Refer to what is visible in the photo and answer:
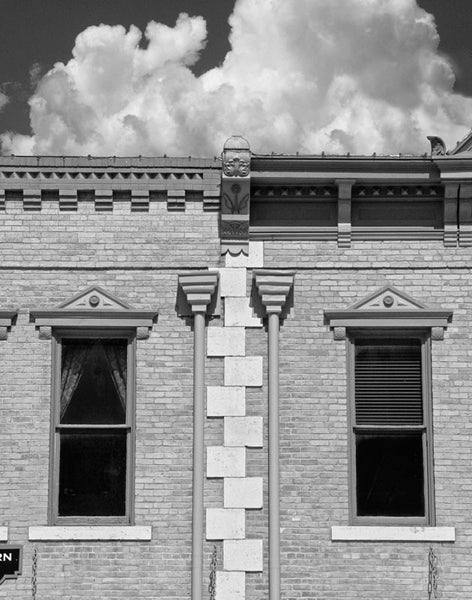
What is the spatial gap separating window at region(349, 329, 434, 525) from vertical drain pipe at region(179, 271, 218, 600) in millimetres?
1722

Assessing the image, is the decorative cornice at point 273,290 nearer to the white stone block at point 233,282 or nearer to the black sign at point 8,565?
the white stone block at point 233,282

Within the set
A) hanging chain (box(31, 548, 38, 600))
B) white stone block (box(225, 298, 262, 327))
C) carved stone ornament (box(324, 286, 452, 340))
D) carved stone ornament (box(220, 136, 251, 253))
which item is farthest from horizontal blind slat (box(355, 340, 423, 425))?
hanging chain (box(31, 548, 38, 600))

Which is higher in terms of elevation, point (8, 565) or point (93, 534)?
point (93, 534)

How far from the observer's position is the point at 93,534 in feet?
39.9

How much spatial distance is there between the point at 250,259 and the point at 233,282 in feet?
Answer: 1.16

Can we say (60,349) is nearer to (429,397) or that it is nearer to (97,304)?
(97,304)

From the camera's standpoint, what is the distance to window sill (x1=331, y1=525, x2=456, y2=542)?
12.2 m

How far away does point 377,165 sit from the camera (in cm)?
1281

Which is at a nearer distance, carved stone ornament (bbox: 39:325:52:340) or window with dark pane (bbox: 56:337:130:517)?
window with dark pane (bbox: 56:337:130:517)

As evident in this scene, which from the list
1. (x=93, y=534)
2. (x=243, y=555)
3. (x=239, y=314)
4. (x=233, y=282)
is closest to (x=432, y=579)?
(x=243, y=555)

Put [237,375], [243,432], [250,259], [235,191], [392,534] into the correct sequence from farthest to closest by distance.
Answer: [250,259]
[235,191]
[237,375]
[243,432]
[392,534]

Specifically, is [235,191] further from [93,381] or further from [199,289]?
[93,381]

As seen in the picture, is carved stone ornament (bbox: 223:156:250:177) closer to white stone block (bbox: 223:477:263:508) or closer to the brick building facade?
the brick building facade

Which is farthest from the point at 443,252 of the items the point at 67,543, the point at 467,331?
the point at 67,543
